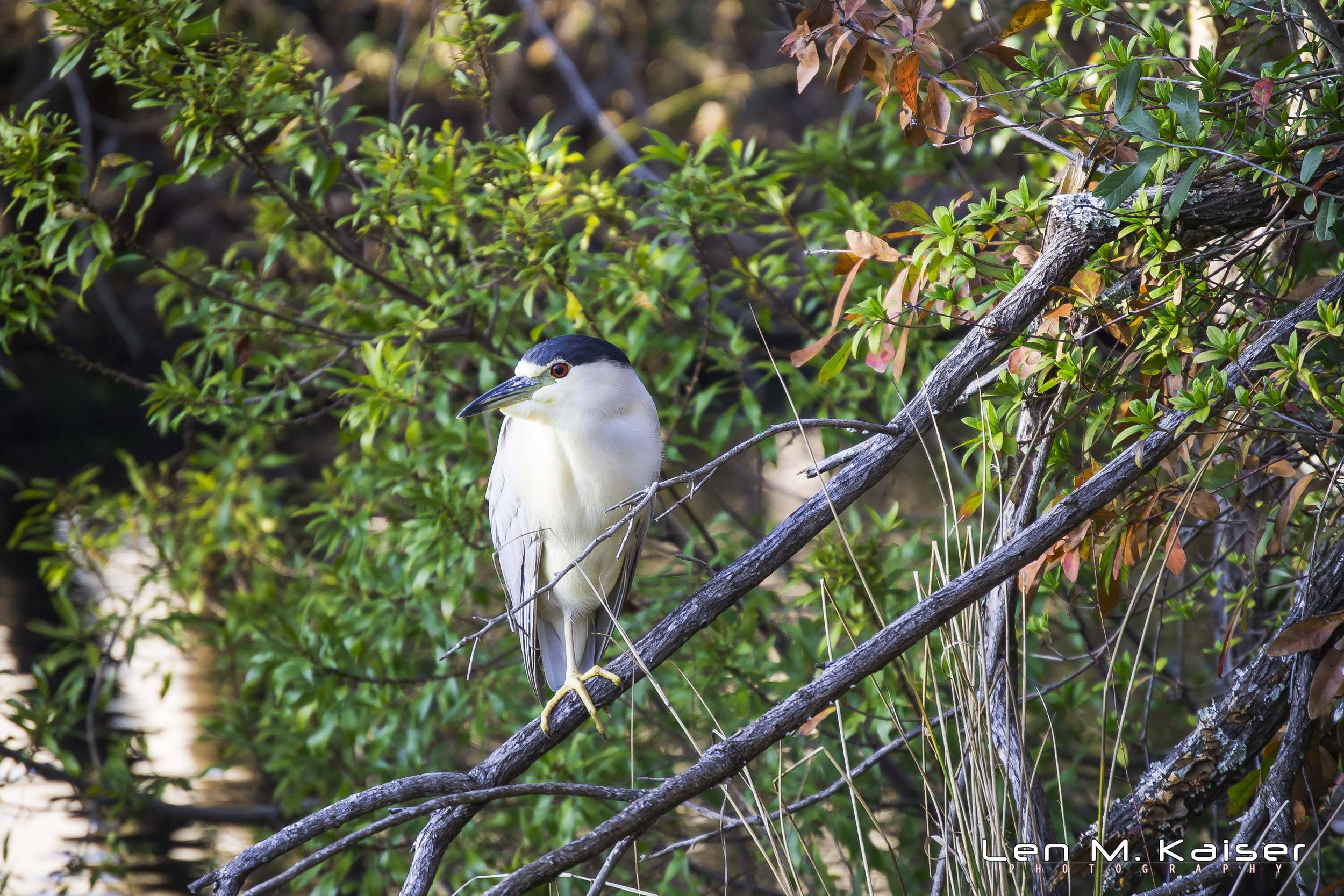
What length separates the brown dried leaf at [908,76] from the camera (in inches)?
55.8

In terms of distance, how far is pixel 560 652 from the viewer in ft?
7.93

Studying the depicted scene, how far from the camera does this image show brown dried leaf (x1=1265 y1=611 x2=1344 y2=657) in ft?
4.48

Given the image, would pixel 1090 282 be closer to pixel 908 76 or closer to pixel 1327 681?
pixel 908 76

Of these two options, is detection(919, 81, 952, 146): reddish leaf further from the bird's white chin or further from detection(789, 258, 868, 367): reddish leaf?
the bird's white chin

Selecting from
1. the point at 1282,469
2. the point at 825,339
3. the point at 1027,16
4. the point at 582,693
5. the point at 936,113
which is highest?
the point at 1027,16

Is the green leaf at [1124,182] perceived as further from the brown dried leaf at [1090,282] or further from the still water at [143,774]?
the still water at [143,774]

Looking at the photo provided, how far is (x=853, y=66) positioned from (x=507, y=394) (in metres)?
0.89

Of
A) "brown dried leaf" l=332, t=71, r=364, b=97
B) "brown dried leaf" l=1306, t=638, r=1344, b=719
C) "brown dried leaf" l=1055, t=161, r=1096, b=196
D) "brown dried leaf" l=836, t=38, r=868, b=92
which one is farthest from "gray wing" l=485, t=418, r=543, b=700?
"brown dried leaf" l=1306, t=638, r=1344, b=719

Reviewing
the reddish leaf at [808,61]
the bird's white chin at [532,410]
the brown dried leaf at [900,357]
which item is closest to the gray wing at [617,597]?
the bird's white chin at [532,410]

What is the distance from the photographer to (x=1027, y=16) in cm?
145

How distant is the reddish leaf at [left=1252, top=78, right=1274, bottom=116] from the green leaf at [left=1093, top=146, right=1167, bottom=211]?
17cm

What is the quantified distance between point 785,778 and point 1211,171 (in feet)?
5.84

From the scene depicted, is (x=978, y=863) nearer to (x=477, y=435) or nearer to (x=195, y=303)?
(x=477, y=435)

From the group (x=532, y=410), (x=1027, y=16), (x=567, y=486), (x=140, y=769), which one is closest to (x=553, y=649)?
(x=567, y=486)
